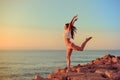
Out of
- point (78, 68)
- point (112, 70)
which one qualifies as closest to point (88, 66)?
point (78, 68)

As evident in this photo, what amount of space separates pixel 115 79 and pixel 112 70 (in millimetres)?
323

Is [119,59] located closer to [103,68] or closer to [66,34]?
[103,68]

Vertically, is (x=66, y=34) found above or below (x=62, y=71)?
above

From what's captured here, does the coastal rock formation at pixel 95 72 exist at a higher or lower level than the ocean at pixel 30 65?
lower

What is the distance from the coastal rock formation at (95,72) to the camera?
208 inches

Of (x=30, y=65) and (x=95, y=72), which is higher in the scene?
(x=30, y=65)

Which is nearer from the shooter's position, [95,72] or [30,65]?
[95,72]

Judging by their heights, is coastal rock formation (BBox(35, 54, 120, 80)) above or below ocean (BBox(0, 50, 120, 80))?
below

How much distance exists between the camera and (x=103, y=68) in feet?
18.9

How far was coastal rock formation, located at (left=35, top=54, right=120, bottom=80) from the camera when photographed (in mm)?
Answer: 5279

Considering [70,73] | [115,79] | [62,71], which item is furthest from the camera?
[62,71]

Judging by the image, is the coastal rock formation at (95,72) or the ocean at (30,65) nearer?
the coastal rock formation at (95,72)

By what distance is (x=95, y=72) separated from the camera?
5570mm

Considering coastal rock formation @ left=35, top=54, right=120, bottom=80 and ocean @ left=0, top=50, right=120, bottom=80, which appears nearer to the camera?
coastal rock formation @ left=35, top=54, right=120, bottom=80
